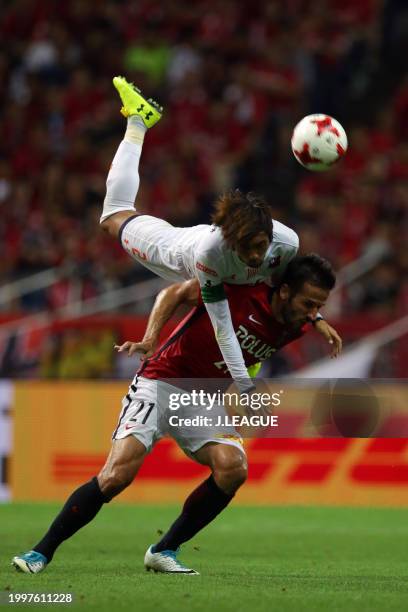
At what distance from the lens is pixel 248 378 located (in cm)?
724

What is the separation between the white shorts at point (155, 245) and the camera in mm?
7496

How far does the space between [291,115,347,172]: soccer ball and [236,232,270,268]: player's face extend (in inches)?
44.6

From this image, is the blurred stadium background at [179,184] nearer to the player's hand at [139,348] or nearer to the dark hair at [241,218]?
the player's hand at [139,348]

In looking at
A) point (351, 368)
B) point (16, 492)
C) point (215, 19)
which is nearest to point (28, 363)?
point (16, 492)

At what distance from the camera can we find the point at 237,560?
8734 mm

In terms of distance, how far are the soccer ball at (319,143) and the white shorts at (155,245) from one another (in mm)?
968

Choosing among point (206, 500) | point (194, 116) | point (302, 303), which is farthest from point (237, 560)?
point (194, 116)

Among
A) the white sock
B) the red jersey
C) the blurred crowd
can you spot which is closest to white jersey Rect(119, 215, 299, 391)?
the red jersey

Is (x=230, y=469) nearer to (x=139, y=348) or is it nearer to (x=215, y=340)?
(x=215, y=340)

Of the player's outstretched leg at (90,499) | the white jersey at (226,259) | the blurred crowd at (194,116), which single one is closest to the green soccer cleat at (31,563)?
the player's outstretched leg at (90,499)

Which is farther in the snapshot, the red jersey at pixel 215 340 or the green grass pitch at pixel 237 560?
the red jersey at pixel 215 340

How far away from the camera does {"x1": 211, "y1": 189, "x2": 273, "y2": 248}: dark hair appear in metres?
6.85

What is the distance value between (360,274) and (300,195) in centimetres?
229

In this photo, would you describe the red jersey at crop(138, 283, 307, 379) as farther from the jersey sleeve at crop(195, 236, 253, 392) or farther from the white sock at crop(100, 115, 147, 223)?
the white sock at crop(100, 115, 147, 223)
